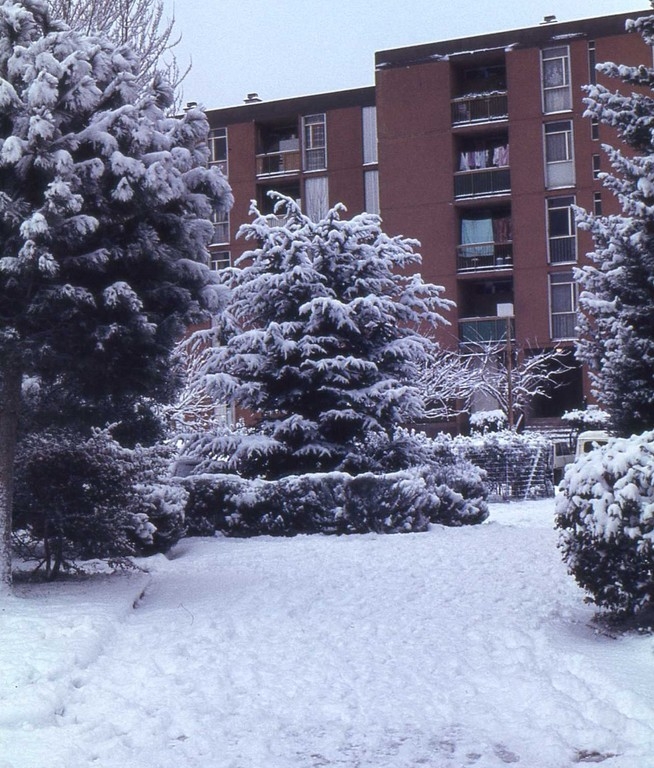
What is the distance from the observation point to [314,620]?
9398 mm

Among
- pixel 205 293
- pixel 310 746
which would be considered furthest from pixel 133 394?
pixel 310 746

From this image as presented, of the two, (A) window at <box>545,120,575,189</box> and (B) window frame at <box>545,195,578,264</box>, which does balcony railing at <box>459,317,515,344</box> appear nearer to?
(B) window frame at <box>545,195,578,264</box>

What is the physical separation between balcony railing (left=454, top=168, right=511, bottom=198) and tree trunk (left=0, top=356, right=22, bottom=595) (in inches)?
1255

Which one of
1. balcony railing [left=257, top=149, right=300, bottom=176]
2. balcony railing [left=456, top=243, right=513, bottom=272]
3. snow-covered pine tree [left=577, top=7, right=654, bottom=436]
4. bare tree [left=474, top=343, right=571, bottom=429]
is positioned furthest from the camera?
balcony railing [left=257, top=149, right=300, bottom=176]

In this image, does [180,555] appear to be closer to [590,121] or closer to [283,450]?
[283,450]

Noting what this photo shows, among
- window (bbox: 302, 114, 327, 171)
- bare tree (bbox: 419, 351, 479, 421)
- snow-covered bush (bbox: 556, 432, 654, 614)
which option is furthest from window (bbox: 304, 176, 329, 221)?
snow-covered bush (bbox: 556, 432, 654, 614)

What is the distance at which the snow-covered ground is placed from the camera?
18.8ft

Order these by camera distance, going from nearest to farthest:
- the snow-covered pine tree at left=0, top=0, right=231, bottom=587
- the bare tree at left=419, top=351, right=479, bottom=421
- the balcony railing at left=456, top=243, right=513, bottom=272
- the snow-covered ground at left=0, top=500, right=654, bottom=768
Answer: the snow-covered ground at left=0, top=500, right=654, bottom=768 → the snow-covered pine tree at left=0, top=0, right=231, bottom=587 → the bare tree at left=419, top=351, right=479, bottom=421 → the balcony railing at left=456, top=243, right=513, bottom=272

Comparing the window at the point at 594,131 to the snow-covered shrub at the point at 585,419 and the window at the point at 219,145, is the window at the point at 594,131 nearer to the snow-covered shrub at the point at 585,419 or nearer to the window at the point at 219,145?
the snow-covered shrub at the point at 585,419

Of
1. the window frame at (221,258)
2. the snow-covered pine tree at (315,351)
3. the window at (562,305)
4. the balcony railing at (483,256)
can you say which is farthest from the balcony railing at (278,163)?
the snow-covered pine tree at (315,351)

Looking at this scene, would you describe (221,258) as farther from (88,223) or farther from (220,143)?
(88,223)

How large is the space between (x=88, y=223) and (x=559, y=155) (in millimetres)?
32648

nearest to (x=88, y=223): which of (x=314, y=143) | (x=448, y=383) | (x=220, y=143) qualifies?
(x=448, y=383)

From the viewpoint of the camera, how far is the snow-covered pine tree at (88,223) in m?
9.14
